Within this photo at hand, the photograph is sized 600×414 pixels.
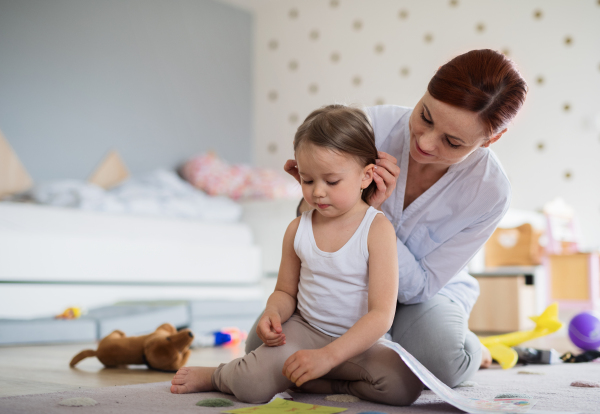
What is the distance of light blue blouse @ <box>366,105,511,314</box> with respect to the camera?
123 centimetres

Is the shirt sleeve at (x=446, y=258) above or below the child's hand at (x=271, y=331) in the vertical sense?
above

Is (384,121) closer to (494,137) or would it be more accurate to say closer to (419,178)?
(419,178)

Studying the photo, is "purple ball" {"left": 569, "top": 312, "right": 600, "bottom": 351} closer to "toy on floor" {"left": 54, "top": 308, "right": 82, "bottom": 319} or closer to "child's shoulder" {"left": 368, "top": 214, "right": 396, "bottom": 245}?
"child's shoulder" {"left": 368, "top": 214, "right": 396, "bottom": 245}

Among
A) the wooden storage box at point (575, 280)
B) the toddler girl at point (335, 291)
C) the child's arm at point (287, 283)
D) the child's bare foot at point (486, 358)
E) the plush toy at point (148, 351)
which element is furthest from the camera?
the wooden storage box at point (575, 280)

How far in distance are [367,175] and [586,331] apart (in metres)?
1.29

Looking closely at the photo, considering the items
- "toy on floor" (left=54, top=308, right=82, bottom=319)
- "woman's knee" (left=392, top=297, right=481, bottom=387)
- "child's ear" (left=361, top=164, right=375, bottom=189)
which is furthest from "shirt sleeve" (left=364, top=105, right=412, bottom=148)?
"toy on floor" (left=54, top=308, right=82, bottom=319)

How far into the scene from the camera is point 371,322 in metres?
0.95

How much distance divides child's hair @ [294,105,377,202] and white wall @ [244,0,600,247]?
290cm

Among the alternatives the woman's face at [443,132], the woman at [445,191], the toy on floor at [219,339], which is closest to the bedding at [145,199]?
the toy on floor at [219,339]

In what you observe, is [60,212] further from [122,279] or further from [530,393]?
[530,393]

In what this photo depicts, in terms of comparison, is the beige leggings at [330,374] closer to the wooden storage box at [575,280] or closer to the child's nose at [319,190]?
the child's nose at [319,190]

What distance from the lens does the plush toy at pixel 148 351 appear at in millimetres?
1369

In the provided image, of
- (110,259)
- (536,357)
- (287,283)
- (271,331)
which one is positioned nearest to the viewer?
(271,331)

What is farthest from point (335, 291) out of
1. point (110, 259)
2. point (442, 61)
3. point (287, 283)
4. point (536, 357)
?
point (442, 61)
